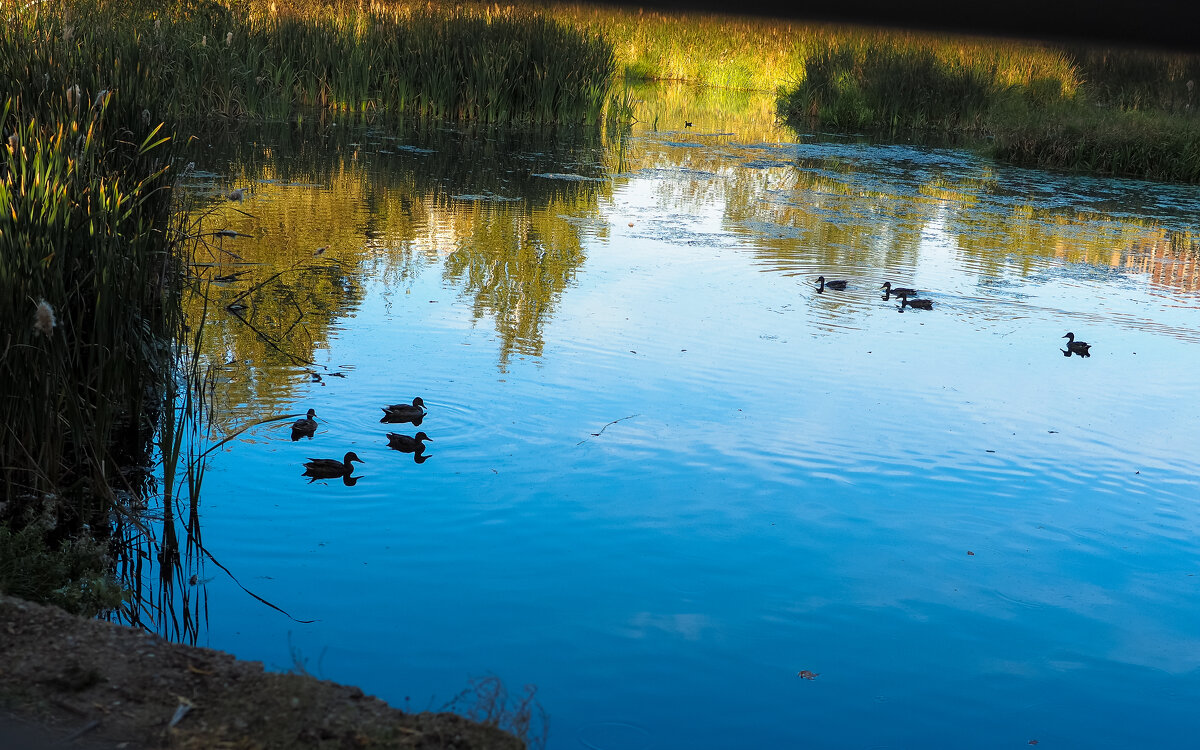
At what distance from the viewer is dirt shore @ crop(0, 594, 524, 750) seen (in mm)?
2262

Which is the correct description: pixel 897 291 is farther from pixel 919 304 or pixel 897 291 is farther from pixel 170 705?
pixel 170 705

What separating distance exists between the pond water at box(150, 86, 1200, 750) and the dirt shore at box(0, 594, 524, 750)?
1.77ft

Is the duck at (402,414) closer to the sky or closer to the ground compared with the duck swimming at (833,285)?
closer to the ground

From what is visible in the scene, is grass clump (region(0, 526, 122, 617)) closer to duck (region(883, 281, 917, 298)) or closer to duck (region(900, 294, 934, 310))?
duck (region(900, 294, 934, 310))

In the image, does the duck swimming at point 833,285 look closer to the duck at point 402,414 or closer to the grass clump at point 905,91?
the duck at point 402,414

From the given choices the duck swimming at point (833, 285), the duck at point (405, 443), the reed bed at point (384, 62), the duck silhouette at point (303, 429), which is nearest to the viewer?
the duck at point (405, 443)

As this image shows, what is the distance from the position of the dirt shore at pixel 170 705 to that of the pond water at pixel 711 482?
54 cm

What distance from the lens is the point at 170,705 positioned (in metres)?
2.38

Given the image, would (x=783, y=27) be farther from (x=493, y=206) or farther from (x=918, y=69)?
(x=493, y=206)

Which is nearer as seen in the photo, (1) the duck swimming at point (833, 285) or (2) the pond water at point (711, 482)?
(2) the pond water at point (711, 482)

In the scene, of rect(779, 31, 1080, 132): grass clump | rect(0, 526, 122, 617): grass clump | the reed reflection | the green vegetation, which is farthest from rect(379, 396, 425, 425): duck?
rect(779, 31, 1080, 132): grass clump

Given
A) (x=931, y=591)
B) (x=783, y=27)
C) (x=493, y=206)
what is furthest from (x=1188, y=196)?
(x=783, y=27)

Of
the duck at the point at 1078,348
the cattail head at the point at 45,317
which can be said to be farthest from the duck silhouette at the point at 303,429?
the duck at the point at 1078,348

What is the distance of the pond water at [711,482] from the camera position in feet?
10.4
